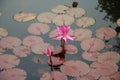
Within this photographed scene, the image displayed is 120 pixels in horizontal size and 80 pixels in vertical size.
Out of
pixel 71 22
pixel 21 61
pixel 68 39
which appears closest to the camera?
pixel 21 61

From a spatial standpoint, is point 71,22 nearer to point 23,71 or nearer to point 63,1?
point 63,1

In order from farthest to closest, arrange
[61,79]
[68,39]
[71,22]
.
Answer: [71,22], [68,39], [61,79]

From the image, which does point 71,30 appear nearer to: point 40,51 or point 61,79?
point 40,51

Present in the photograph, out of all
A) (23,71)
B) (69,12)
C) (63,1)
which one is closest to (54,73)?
(23,71)

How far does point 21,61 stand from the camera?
1.89 metres

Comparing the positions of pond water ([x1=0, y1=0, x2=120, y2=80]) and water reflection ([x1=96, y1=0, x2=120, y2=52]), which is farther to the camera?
water reflection ([x1=96, y1=0, x2=120, y2=52])

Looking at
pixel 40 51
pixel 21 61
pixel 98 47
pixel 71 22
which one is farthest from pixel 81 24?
pixel 21 61

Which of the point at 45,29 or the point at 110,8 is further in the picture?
the point at 110,8

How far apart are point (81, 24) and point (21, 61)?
55 cm

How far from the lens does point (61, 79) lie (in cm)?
173

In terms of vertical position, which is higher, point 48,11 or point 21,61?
point 48,11

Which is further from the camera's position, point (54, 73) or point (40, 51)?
point (40, 51)

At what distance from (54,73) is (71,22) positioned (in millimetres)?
542

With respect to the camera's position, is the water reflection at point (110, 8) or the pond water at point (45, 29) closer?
Answer: the pond water at point (45, 29)
